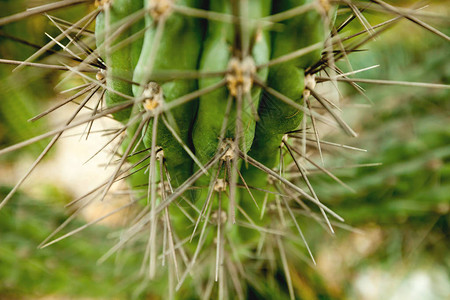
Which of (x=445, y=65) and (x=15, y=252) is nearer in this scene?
(x=15, y=252)

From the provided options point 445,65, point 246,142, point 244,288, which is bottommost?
point 244,288

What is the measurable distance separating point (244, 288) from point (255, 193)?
23.4 inches

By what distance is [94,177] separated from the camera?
266 cm

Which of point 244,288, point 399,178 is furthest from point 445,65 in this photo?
point 244,288

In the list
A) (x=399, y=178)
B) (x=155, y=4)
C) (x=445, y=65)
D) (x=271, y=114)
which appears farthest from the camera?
(x=445, y=65)

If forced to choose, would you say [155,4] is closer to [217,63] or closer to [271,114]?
[217,63]

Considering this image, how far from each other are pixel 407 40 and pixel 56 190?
2.40 m

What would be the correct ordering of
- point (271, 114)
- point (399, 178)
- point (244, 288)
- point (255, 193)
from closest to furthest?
point (271, 114) < point (255, 193) < point (244, 288) < point (399, 178)

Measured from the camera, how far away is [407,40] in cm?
222

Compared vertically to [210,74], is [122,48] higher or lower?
higher

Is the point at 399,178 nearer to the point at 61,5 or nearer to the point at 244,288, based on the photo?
the point at 244,288

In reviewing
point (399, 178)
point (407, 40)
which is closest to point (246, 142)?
point (399, 178)

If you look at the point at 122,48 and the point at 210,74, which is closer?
the point at 210,74

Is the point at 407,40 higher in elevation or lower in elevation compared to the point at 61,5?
higher
